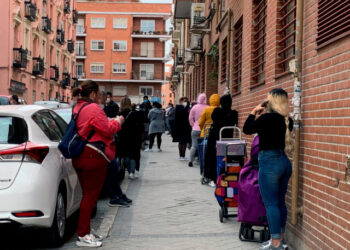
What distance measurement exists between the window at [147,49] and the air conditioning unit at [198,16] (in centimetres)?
4962

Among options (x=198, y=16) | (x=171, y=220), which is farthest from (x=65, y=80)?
(x=171, y=220)

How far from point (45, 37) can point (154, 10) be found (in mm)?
31862

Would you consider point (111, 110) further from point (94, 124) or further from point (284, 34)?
point (94, 124)

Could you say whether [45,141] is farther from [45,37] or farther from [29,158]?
[45,37]

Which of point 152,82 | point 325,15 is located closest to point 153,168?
point 325,15

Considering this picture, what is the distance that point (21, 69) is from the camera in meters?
34.6

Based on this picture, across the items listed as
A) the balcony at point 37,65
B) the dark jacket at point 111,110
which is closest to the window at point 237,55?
the dark jacket at point 111,110

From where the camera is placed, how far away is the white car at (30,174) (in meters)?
5.56

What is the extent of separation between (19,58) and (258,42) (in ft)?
85.6

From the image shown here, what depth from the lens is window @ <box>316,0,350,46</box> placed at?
491cm

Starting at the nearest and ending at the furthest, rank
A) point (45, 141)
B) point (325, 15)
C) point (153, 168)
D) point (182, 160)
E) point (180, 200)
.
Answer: point (325, 15) < point (45, 141) < point (180, 200) < point (153, 168) < point (182, 160)

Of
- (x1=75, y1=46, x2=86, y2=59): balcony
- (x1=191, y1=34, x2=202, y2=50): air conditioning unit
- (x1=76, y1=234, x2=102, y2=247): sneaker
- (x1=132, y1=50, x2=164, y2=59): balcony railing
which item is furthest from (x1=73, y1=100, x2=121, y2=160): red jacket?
(x1=75, y1=46, x2=86, y2=59): balcony

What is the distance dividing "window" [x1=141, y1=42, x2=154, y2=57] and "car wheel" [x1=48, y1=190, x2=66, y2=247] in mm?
65740

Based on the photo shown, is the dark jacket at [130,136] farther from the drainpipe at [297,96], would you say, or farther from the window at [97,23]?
the window at [97,23]
